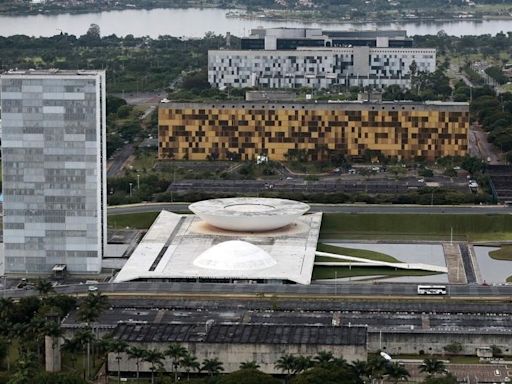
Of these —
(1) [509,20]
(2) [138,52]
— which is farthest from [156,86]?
(1) [509,20]

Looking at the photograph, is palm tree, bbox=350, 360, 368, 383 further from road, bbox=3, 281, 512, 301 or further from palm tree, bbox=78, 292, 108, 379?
road, bbox=3, 281, 512, 301

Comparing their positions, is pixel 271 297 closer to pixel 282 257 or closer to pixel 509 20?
pixel 282 257

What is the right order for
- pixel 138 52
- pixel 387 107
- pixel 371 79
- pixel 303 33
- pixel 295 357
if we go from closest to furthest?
pixel 295 357, pixel 387 107, pixel 371 79, pixel 303 33, pixel 138 52

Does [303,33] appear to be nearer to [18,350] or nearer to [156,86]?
[156,86]

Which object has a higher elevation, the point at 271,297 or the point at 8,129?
the point at 8,129

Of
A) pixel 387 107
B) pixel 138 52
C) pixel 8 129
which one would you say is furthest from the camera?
pixel 138 52

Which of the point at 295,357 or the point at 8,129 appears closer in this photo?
the point at 295,357

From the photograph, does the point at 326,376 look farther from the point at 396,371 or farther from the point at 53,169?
the point at 53,169

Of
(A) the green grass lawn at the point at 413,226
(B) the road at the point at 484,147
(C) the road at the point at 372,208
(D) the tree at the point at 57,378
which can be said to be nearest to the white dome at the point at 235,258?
(A) the green grass lawn at the point at 413,226

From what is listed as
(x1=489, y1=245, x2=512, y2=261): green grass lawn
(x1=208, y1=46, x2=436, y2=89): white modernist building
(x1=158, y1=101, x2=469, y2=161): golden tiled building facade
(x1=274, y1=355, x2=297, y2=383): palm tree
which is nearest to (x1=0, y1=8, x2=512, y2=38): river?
(x1=208, y1=46, x2=436, y2=89): white modernist building
